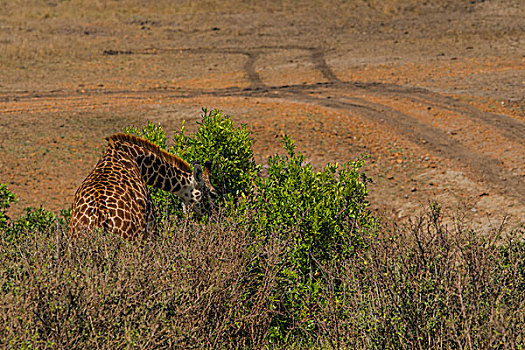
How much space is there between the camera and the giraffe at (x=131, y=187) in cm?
755

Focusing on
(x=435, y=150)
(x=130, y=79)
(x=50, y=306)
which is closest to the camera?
(x=50, y=306)

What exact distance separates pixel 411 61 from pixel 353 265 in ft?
68.8

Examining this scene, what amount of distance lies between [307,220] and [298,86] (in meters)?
15.9

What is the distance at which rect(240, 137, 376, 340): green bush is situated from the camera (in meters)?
7.36

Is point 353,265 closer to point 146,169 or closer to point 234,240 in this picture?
point 234,240

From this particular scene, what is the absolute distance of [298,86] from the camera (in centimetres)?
2317

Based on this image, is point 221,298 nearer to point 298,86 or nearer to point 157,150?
point 157,150

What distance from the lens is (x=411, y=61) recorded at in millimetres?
25734

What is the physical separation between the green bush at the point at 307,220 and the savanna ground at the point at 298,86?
86cm

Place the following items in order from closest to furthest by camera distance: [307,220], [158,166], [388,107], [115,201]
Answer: [115,201]
[307,220]
[158,166]
[388,107]

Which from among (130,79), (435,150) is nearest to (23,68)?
(130,79)

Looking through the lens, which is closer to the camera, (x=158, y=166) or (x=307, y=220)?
(x=307, y=220)

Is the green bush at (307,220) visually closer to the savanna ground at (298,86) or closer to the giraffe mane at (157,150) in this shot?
the savanna ground at (298,86)

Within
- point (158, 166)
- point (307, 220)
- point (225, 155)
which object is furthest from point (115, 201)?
point (307, 220)
